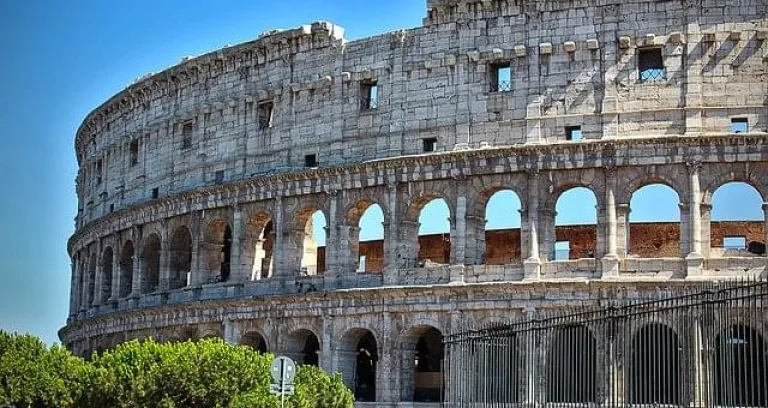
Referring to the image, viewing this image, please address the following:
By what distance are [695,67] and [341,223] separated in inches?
451

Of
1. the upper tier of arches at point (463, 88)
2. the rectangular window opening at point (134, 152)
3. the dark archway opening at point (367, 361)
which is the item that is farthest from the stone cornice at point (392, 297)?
the rectangular window opening at point (134, 152)

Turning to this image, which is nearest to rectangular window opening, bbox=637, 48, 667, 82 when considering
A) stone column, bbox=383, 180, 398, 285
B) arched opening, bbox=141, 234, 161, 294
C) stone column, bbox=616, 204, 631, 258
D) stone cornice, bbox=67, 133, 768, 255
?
stone cornice, bbox=67, 133, 768, 255

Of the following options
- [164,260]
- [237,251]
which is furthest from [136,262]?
[237,251]

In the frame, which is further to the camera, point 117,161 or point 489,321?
point 117,161

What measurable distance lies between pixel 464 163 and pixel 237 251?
9141 millimetres

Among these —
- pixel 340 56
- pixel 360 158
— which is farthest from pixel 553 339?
pixel 340 56

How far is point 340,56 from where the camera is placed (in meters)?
38.6

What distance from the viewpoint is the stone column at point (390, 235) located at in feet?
118

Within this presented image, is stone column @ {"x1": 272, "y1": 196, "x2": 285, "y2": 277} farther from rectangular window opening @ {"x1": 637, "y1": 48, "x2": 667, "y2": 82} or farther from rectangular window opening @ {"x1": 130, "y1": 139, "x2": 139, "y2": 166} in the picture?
rectangular window opening @ {"x1": 637, "y1": 48, "x2": 667, "y2": 82}

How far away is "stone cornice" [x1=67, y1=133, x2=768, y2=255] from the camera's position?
32688mm

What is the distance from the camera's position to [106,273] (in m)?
48.8

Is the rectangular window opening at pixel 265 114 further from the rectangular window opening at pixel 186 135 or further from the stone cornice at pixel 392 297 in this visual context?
the stone cornice at pixel 392 297

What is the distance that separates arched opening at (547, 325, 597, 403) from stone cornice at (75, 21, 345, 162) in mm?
15826

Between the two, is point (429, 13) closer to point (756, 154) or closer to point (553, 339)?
point (756, 154)
